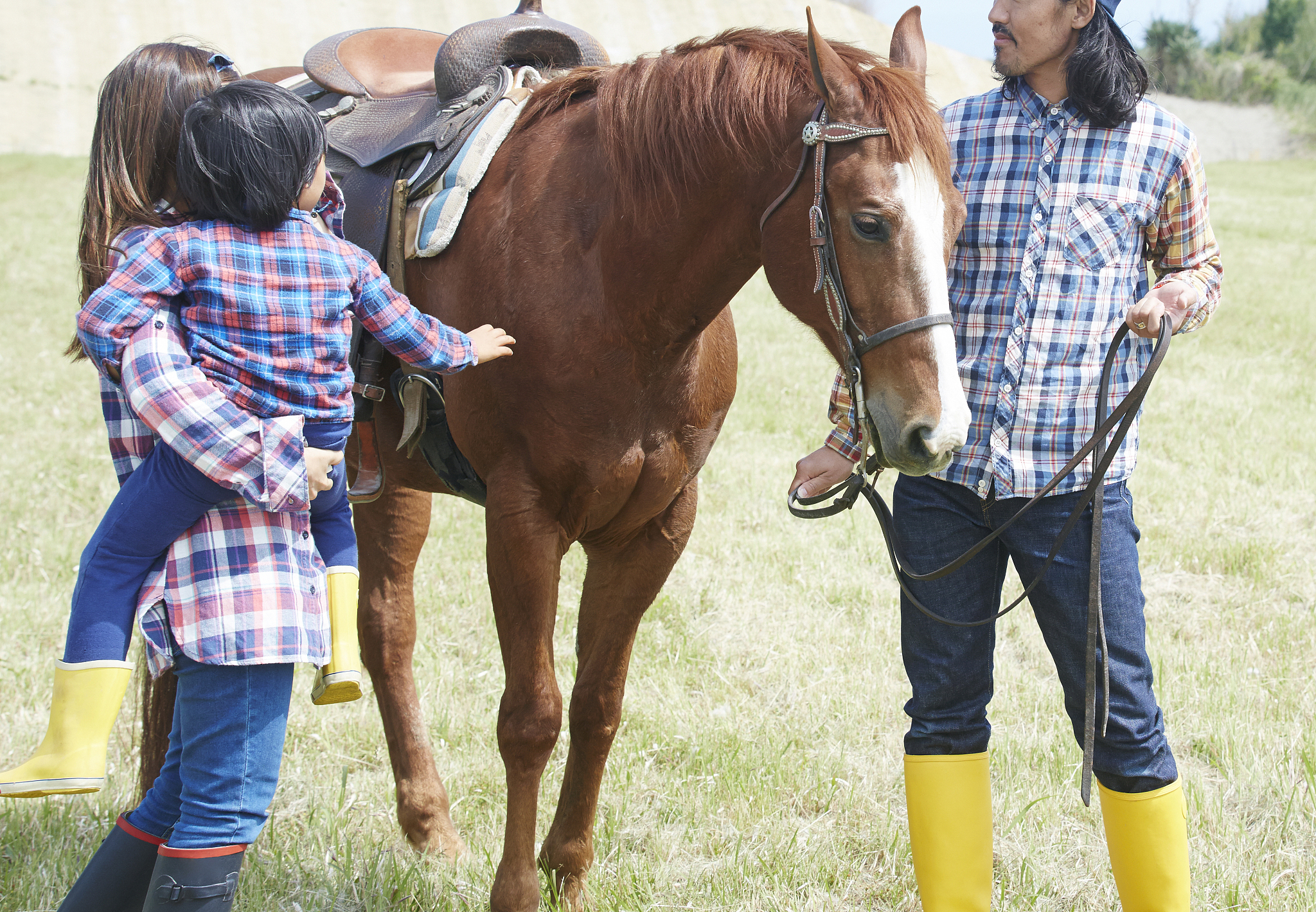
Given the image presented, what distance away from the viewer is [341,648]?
6.19 feet

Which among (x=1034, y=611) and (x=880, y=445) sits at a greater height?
(x=880, y=445)

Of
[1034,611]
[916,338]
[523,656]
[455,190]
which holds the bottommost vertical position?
[523,656]

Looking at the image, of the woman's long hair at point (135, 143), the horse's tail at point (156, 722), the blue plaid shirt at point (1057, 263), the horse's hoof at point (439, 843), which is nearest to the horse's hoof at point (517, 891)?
the horse's hoof at point (439, 843)

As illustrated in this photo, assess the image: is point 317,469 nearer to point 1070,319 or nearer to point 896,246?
point 896,246

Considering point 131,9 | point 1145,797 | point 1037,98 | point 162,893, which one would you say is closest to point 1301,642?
point 1145,797

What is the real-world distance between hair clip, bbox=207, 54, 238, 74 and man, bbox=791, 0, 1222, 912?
4.88ft

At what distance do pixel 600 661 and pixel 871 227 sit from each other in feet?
4.37

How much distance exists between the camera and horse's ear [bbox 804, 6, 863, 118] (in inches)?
69.5

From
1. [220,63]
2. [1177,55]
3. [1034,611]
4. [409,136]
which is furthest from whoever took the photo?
[1177,55]

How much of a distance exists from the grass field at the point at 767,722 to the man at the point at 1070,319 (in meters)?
0.67

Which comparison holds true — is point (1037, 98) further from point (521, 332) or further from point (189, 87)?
point (189, 87)

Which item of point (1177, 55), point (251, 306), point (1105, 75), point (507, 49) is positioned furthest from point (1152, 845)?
point (1177, 55)

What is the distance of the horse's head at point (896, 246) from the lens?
1700 mm

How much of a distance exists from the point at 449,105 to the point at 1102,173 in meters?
1.62
